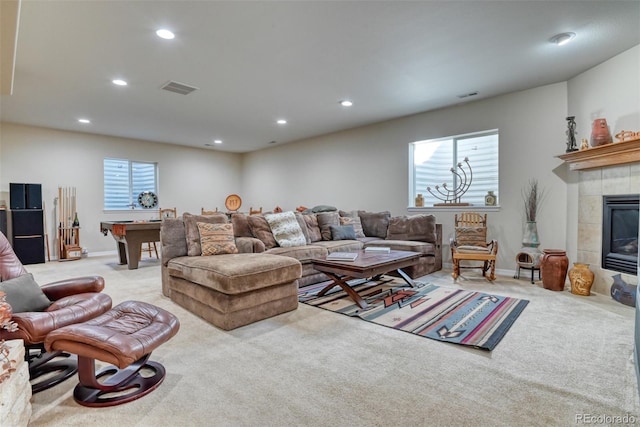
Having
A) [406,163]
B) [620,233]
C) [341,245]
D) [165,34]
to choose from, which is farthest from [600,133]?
[165,34]

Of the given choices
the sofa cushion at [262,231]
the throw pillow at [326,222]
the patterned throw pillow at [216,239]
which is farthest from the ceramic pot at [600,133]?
the patterned throw pillow at [216,239]

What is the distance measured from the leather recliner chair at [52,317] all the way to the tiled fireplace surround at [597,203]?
4.85 m

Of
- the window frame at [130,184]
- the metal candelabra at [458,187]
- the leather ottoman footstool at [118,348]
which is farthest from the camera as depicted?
the window frame at [130,184]

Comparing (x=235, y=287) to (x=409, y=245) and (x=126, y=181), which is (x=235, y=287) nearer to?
(x=409, y=245)

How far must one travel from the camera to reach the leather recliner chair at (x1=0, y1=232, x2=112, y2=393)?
1659mm

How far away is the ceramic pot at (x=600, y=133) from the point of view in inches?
137

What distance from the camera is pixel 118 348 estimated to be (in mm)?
1502

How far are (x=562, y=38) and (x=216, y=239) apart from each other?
13.2 feet

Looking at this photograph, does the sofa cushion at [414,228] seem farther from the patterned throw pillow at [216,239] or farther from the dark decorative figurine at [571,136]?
the patterned throw pillow at [216,239]

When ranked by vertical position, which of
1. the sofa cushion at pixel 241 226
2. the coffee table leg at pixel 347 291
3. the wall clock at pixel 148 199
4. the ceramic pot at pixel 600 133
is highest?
the ceramic pot at pixel 600 133

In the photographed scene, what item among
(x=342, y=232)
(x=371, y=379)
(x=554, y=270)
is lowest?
(x=371, y=379)

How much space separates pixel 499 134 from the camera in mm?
4727

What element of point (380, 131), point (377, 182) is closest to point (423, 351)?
point (377, 182)

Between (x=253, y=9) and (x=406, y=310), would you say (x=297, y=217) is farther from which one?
(x=253, y=9)
